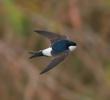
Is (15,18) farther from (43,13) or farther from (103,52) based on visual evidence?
(103,52)

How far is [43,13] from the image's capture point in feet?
14.4

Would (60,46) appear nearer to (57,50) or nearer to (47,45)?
(57,50)

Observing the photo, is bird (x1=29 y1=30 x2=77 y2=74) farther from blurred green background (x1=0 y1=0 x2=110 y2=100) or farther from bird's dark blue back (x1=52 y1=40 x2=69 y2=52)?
blurred green background (x1=0 y1=0 x2=110 y2=100)

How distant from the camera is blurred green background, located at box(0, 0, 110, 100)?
4.21 m

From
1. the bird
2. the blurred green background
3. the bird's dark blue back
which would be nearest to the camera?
the bird

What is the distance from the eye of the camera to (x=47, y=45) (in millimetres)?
4152

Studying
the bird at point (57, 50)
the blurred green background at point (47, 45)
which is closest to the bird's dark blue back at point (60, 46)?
the bird at point (57, 50)

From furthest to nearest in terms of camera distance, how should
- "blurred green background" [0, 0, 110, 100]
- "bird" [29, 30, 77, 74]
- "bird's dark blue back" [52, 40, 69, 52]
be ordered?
1. "blurred green background" [0, 0, 110, 100]
2. "bird's dark blue back" [52, 40, 69, 52]
3. "bird" [29, 30, 77, 74]

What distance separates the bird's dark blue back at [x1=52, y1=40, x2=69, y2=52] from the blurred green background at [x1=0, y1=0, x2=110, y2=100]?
1.21 m

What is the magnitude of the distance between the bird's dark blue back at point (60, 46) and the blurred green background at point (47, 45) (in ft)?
3.96

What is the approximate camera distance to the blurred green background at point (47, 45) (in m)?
4.21

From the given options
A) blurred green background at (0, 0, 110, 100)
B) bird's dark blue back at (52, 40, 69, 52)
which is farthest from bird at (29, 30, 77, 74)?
blurred green background at (0, 0, 110, 100)

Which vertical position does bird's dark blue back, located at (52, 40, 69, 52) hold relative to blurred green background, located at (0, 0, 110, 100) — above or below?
below

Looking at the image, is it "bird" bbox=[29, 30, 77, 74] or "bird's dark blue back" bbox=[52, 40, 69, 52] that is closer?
"bird" bbox=[29, 30, 77, 74]
